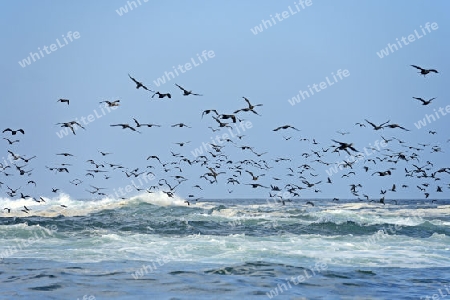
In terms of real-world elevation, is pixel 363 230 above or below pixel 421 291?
below

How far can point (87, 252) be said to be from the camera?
2214 centimetres

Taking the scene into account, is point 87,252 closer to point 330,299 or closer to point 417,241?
point 330,299

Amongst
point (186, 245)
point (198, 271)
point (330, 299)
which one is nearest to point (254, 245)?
point (186, 245)

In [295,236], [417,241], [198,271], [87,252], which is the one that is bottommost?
[417,241]

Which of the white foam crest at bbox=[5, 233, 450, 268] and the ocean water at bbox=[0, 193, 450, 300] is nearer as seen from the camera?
the ocean water at bbox=[0, 193, 450, 300]

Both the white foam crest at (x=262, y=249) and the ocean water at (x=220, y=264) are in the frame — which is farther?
the white foam crest at (x=262, y=249)

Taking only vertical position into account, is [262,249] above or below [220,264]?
below

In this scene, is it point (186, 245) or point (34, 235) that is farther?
point (34, 235)

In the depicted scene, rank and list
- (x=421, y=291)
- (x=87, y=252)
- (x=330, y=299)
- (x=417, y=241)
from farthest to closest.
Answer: (x=417, y=241) < (x=87, y=252) < (x=421, y=291) < (x=330, y=299)

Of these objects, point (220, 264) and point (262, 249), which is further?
point (262, 249)

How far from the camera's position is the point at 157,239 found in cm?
2862

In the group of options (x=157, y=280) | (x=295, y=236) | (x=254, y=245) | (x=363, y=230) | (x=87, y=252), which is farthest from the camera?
(x=363, y=230)

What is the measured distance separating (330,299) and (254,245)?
10782 mm

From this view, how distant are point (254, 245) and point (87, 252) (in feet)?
22.0
